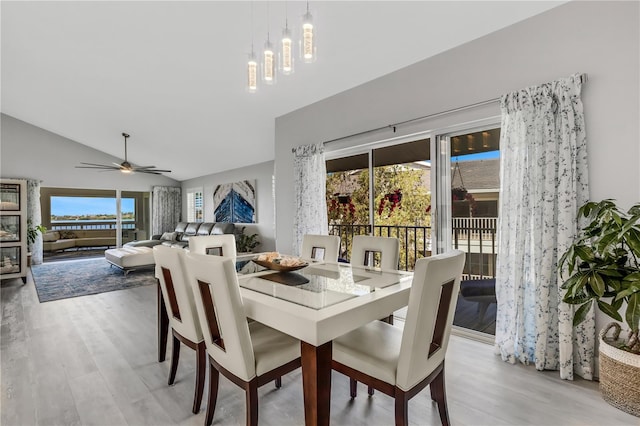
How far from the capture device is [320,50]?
3.02 m

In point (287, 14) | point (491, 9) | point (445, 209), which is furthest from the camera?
point (445, 209)

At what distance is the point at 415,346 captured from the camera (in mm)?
1300

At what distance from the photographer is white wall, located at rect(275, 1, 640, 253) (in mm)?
2006

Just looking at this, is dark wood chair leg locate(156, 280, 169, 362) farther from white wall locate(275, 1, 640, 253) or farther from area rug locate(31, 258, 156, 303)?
area rug locate(31, 258, 156, 303)

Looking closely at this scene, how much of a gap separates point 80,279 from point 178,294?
16.8ft

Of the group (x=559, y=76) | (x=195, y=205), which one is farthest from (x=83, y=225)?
(x=559, y=76)

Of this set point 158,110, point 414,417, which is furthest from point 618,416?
point 158,110

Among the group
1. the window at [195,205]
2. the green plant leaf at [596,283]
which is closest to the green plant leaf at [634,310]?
the green plant leaf at [596,283]

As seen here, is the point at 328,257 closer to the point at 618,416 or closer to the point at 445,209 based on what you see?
the point at 445,209

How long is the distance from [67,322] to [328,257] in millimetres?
3047

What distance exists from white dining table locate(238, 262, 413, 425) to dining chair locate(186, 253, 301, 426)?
0.13 meters

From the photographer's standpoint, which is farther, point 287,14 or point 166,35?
point 166,35

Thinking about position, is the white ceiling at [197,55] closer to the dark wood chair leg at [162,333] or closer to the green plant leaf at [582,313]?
the green plant leaf at [582,313]

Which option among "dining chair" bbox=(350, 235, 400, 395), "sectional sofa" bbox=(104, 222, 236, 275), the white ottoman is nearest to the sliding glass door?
"dining chair" bbox=(350, 235, 400, 395)
